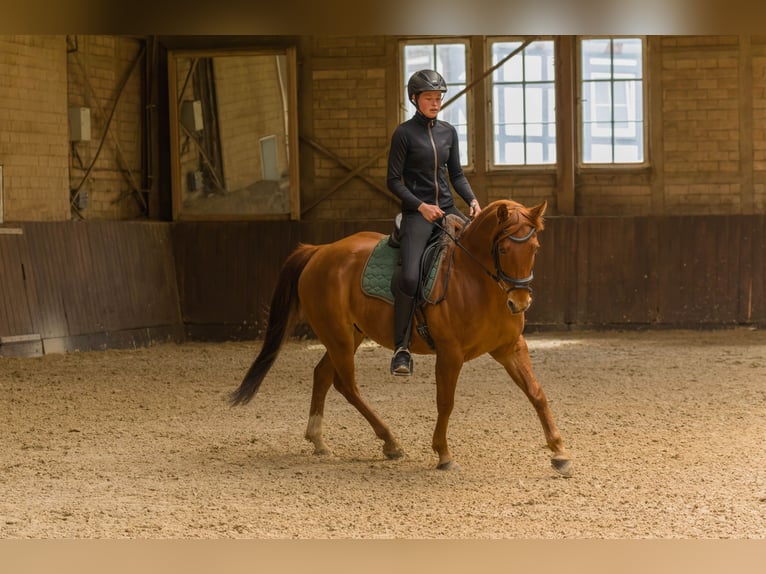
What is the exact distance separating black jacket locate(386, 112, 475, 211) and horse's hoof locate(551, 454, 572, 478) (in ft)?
4.36

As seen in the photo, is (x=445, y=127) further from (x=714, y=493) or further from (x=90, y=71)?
(x=90, y=71)

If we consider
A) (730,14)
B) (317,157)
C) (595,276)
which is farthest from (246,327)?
(730,14)

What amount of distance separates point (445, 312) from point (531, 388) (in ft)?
1.83

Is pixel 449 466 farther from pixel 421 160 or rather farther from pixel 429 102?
pixel 429 102

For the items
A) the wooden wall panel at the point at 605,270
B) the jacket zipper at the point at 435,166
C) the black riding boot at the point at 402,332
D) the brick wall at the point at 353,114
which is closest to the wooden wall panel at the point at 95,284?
the wooden wall panel at the point at 605,270

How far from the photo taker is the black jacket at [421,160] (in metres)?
4.88

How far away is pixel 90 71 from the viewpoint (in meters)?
12.0

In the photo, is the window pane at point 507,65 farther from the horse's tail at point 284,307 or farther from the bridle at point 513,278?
the bridle at point 513,278

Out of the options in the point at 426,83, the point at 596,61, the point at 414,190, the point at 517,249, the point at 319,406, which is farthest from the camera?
the point at 596,61

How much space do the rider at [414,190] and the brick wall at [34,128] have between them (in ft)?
22.6

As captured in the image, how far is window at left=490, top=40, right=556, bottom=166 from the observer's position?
12852 millimetres

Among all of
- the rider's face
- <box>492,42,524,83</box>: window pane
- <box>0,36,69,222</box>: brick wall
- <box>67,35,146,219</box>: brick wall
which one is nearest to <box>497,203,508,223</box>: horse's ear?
the rider's face

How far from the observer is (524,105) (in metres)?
12.9

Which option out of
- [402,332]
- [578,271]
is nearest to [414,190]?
[402,332]
